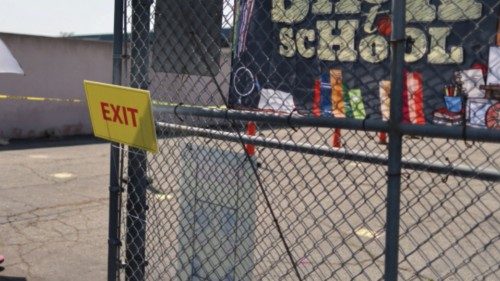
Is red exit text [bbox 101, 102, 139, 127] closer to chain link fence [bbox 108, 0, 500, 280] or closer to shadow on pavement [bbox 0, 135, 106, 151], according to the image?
chain link fence [bbox 108, 0, 500, 280]

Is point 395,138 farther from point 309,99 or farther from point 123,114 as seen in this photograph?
point 123,114

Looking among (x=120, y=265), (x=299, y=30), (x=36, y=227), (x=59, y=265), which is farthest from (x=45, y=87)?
(x=299, y=30)

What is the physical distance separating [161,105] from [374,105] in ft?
4.60

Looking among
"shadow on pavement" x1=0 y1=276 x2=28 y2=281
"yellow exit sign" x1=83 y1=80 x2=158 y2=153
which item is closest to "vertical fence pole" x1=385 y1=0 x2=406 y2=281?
"yellow exit sign" x1=83 y1=80 x2=158 y2=153

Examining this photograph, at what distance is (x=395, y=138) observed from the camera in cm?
206

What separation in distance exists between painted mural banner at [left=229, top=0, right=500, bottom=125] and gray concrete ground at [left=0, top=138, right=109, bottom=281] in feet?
10.1

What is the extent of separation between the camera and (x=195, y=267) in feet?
10.9

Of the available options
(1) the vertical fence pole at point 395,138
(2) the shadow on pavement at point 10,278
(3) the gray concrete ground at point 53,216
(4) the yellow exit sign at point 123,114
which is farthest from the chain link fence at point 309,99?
(3) the gray concrete ground at point 53,216

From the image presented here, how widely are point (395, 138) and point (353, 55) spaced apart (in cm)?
36

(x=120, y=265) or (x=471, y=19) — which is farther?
(x=120, y=265)

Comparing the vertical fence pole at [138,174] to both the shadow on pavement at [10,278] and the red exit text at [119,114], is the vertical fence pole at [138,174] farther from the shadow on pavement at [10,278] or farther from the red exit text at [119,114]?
the shadow on pavement at [10,278]

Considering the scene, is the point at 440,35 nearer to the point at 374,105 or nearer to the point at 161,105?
the point at 374,105

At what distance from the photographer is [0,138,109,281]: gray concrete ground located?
5129mm

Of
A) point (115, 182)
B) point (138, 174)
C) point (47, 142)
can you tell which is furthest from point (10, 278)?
point (47, 142)
